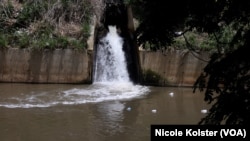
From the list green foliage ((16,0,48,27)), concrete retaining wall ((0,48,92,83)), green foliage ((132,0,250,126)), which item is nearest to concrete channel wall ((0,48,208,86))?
concrete retaining wall ((0,48,92,83))

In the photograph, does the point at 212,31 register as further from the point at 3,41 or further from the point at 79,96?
the point at 3,41

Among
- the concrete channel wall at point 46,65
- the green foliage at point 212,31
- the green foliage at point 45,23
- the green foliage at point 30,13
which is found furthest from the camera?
the green foliage at point 30,13

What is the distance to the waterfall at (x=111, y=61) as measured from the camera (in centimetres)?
1362

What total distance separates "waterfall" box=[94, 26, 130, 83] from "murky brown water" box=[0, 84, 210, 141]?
1216mm

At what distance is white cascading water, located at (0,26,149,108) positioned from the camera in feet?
35.2

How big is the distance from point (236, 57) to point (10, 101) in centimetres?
871

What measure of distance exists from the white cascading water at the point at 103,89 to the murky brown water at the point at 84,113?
0.08 feet

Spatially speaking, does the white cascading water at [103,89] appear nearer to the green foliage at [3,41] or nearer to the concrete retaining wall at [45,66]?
the concrete retaining wall at [45,66]

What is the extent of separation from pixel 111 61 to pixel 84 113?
453 cm

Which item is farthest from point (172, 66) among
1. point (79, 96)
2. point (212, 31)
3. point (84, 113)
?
point (212, 31)

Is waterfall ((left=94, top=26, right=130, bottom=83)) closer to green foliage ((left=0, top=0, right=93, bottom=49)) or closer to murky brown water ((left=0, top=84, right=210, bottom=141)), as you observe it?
green foliage ((left=0, top=0, right=93, bottom=49))

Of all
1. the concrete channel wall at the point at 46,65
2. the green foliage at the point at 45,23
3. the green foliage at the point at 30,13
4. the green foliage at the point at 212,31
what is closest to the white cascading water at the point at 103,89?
the concrete channel wall at the point at 46,65

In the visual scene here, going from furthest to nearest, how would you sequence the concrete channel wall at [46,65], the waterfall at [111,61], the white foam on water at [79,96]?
the waterfall at [111,61], the concrete channel wall at [46,65], the white foam on water at [79,96]

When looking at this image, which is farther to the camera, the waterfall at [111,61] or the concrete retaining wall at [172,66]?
the waterfall at [111,61]
